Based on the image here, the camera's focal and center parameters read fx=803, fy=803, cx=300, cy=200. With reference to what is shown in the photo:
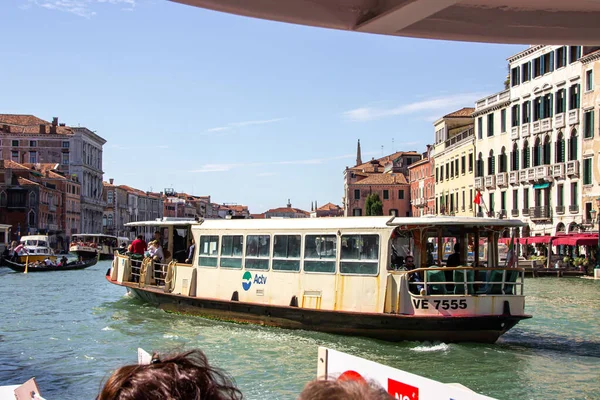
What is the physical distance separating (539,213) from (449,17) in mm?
37348

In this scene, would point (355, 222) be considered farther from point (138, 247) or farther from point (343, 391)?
point (343, 391)

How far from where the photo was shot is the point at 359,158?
133750mm

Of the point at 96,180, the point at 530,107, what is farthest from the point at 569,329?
the point at 96,180

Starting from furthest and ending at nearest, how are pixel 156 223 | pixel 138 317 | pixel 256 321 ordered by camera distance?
1. pixel 156 223
2. pixel 138 317
3. pixel 256 321

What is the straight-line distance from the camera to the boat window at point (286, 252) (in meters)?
14.3

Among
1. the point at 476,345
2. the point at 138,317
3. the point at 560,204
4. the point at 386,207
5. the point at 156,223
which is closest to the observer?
the point at 476,345

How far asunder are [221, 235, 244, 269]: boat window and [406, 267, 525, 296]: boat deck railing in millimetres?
4029

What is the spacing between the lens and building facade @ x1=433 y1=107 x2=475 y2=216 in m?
51.9

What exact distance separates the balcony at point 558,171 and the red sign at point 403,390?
3815 cm

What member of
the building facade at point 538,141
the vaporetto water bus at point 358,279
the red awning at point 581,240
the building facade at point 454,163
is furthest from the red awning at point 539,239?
the vaporetto water bus at point 358,279

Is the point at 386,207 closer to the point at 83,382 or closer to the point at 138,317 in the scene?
the point at 138,317

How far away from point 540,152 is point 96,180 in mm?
70704

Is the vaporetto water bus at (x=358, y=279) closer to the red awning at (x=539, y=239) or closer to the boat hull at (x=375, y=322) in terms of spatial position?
the boat hull at (x=375, y=322)

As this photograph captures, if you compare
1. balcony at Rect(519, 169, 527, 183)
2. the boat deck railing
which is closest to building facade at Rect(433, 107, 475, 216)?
balcony at Rect(519, 169, 527, 183)
